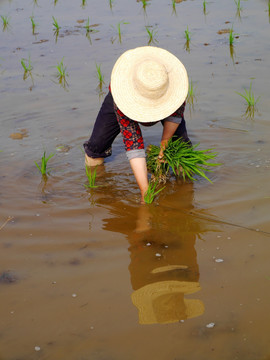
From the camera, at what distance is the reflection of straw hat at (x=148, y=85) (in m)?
2.74

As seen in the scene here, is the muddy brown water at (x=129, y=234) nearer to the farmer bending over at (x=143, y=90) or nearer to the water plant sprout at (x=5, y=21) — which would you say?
the farmer bending over at (x=143, y=90)

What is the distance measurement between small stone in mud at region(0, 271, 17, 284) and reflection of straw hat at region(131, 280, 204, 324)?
0.62m

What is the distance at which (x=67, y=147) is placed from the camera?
4316 millimetres

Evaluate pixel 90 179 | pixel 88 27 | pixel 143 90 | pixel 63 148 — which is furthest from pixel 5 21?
pixel 143 90

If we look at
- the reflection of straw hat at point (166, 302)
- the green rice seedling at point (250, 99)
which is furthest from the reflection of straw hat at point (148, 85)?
the green rice seedling at point (250, 99)

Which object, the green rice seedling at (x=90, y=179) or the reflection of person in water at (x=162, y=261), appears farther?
the green rice seedling at (x=90, y=179)

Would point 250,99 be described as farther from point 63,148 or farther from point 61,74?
point 61,74

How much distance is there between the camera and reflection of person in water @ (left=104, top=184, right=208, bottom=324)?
7.68 feet

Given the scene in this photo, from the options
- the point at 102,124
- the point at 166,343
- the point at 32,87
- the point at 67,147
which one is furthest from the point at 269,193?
the point at 32,87

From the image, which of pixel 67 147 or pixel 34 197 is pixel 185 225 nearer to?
pixel 34 197

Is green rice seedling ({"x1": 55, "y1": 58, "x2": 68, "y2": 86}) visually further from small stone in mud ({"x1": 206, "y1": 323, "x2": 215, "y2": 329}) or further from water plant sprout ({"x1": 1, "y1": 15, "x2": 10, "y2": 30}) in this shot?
small stone in mud ({"x1": 206, "y1": 323, "x2": 215, "y2": 329})

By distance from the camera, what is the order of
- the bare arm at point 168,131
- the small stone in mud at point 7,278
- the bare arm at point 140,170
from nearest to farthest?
the small stone in mud at point 7,278, the bare arm at point 140,170, the bare arm at point 168,131

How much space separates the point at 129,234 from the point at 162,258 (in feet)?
1.16

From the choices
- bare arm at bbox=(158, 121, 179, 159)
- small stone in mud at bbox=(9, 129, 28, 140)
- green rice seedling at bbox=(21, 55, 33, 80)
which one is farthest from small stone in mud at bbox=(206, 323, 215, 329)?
green rice seedling at bbox=(21, 55, 33, 80)
